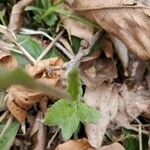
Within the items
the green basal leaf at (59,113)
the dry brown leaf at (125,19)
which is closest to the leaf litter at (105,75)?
the dry brown leaf at (125,19)

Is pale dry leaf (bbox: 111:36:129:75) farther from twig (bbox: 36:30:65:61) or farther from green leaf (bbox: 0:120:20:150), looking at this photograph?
green leaf (bbox: 0:120:20:150)

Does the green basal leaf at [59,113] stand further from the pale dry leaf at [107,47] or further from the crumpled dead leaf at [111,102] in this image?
the pale dry leaf at [107,47]

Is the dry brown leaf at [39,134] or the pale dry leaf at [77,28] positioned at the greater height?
the pale dry leaf at [77,28]

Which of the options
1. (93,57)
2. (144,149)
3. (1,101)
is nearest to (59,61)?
(93,57)

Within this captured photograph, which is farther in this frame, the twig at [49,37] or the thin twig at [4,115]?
the twig at [49,37]

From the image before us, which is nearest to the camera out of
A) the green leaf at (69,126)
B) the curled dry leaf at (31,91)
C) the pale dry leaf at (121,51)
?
the green leaf at (69,126)

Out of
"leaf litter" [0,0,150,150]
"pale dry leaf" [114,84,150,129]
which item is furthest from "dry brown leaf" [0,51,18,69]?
"pale dry leaf" [114,84,150,129]

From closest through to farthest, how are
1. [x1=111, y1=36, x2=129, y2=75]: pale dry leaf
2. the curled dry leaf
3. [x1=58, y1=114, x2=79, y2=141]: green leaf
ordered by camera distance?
1. [x1=58, y1=114, x2=79, y2=141]: green leaf
2. the curled dry leaf
3. [x1=111, y1=36, x2=129, y2=75]: pale dry leaf
